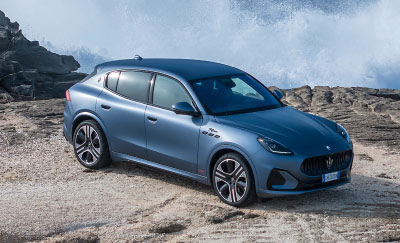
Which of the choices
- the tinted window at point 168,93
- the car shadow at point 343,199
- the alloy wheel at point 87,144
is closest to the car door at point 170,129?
the tinted window at point 168,93

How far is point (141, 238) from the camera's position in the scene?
7031 mm

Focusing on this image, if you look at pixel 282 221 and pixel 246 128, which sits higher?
pixel 246 128

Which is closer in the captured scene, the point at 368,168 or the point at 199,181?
the point at 199,181

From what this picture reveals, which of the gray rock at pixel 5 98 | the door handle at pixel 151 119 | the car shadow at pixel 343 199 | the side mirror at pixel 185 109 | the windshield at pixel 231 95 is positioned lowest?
the car shadow at pixel 343 199

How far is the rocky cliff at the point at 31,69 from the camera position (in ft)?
64.6

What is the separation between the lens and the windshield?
852 cm

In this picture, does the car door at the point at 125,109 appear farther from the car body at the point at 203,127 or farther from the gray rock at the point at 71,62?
the gray rock at the point at 71,62

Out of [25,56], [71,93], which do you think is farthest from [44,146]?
[25,56]

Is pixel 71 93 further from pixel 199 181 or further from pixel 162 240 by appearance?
pixel 162 240

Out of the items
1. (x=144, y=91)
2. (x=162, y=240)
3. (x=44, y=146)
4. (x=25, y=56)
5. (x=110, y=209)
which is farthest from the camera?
(x=25, y=56)

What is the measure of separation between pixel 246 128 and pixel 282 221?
1.14 metres

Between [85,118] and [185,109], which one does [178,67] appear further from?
[85,118]

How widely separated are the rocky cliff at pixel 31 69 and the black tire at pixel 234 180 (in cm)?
1202

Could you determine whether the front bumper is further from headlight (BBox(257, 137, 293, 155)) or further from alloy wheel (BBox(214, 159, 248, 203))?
alloy wheel (BBox(214, 159, 248, 203))
